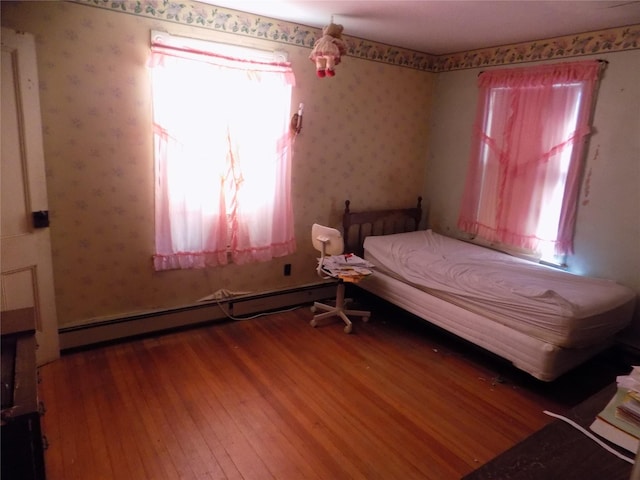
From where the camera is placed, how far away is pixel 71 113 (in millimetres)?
2615

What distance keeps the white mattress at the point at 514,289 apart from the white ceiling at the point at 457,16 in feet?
5.94

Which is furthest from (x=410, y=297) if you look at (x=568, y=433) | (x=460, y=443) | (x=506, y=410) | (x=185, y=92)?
(x=185, y=92)

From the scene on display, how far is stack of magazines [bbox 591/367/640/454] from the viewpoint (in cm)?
119

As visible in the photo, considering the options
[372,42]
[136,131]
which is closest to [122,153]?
[136,131]

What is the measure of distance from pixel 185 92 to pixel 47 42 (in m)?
0.84

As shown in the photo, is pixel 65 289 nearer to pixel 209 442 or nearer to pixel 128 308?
pixel 128 308

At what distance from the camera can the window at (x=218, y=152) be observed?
2.90m

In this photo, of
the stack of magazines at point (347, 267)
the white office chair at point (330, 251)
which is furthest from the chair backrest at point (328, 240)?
the stack of magazines at point (347, 267)

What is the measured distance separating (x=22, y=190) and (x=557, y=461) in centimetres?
291

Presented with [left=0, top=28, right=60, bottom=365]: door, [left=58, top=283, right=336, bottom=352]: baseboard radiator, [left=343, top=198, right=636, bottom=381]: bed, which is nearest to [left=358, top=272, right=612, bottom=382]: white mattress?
[left=343, top=198, right=636, bottom=381]: bed

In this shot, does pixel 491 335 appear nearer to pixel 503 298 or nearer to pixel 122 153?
pixel 503 298

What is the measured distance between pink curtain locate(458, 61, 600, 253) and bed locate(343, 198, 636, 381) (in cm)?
31

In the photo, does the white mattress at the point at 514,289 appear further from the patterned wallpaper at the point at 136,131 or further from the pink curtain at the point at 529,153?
the patterned wallpaper at the point at 136,131

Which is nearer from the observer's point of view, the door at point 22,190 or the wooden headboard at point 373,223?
the door at point 22,190
